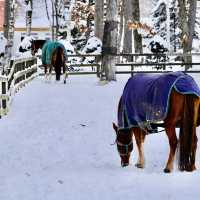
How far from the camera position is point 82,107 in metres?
14.3

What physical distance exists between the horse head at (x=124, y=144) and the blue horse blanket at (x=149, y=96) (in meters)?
0.09

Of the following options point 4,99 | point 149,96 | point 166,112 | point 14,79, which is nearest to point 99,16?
point 14,79

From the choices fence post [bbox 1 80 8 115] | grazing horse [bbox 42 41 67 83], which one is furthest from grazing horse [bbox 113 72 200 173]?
grazing horse [bbox 42 41 67 83]

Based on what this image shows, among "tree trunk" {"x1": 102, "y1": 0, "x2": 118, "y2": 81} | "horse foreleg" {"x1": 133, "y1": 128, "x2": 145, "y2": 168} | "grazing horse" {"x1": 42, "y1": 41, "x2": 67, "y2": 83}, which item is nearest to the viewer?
"horse foreleg" {"x1": 133, "y1": 128, "x2": 145, "y2": 168}

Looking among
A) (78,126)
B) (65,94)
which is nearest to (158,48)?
(65,94)

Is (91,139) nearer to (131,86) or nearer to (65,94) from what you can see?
(131,86)

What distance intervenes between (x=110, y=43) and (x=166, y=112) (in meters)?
14.2

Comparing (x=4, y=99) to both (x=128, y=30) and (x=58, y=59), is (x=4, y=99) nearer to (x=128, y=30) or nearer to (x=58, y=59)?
(x=58, y=59)

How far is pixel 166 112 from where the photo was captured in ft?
23.1

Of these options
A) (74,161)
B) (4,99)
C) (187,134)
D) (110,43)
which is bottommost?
(74,161)

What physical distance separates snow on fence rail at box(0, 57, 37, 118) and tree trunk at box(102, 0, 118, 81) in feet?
10.6

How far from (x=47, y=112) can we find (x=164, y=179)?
22.4 feet

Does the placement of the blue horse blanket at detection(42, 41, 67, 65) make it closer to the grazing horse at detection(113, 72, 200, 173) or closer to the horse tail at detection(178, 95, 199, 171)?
the grazing horse at detection(113, 72, 200, 173)

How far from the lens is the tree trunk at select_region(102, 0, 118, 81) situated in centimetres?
2061
